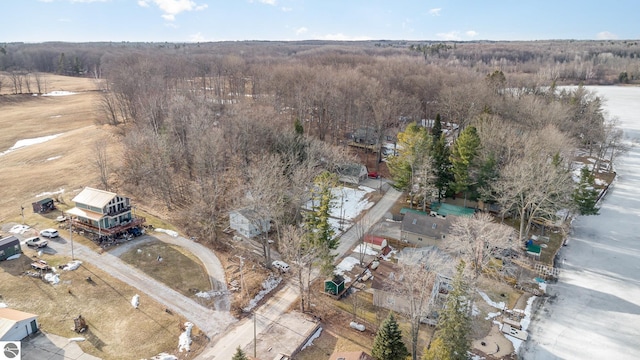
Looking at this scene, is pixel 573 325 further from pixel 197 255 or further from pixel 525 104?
pixel 525 104

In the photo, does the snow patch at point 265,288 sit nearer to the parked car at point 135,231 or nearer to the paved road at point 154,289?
the paved road at point 154,289

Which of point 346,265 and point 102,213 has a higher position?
point 102,213

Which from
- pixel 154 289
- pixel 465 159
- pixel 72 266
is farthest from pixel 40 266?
pixel 465 159

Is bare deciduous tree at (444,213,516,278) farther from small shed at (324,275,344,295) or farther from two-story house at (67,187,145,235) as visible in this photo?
two-story house at (67,187,145,235)

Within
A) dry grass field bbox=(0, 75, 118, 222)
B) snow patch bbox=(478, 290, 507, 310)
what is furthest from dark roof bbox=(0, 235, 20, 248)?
snow patch bbox=(478, 290, 507, 310)

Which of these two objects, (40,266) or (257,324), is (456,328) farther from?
(40,266)

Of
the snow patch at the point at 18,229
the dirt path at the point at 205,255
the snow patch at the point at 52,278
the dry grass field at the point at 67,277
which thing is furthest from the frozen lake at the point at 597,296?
the snow patch at the point at 18,229
